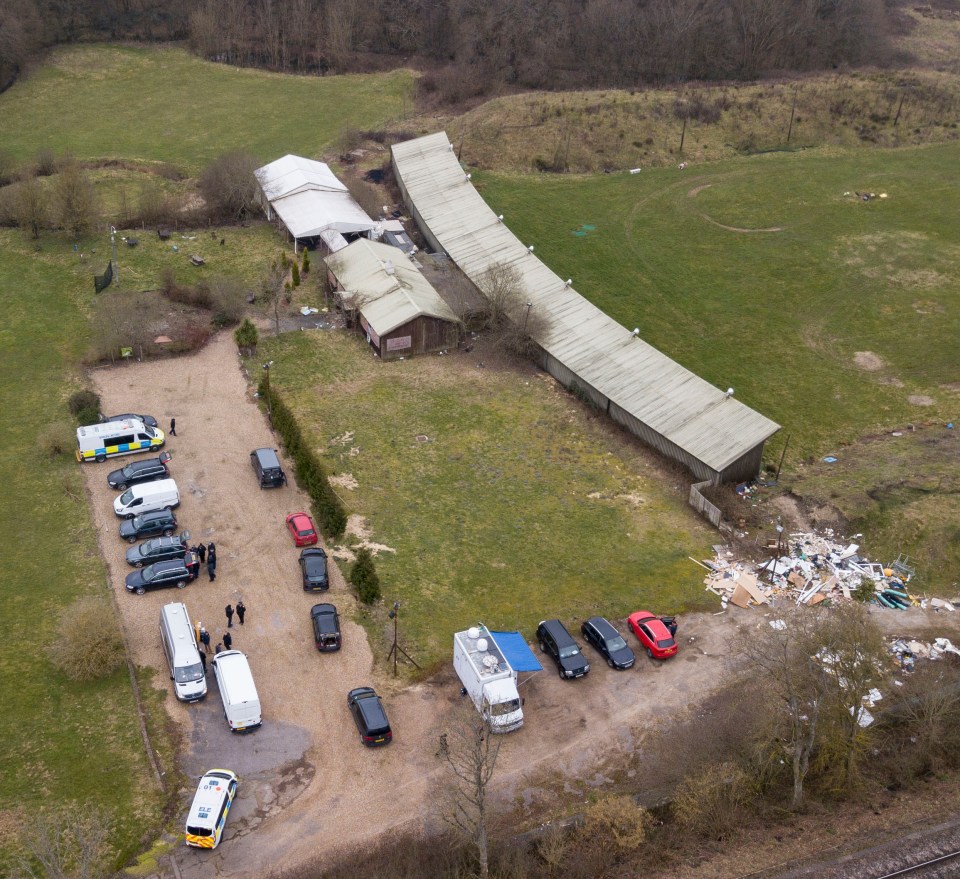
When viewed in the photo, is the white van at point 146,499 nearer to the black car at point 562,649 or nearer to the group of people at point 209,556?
the group of people at point 209,556

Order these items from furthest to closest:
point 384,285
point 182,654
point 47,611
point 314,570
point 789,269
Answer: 1. point 789,269
2. point 384,285
3. point 314,570
4. point 47,611
5. point 182,654

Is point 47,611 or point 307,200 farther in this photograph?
point 307,200

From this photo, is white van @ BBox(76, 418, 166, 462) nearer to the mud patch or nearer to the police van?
the police van

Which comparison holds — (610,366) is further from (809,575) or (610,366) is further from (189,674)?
(189,674)

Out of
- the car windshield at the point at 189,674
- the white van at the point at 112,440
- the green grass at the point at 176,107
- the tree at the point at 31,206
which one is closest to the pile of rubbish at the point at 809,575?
the car windshield at the point at 189,674

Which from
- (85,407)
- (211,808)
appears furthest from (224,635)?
(85,407)

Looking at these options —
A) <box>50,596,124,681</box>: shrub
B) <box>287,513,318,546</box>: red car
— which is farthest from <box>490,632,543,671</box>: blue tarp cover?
<box>50,596,124,681</box>: shrub
